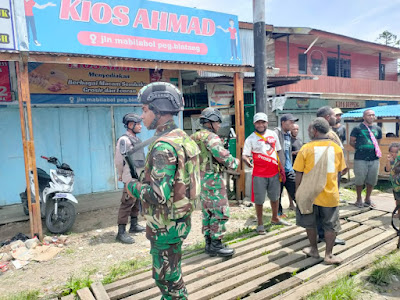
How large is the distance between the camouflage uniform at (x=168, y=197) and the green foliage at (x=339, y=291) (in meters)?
1.43

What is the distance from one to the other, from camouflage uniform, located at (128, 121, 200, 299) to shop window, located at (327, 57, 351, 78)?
637 inches

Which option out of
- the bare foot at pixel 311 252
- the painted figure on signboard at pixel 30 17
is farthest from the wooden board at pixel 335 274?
the painted figure on signboard at pixel 30 17

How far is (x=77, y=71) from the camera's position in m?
6.71

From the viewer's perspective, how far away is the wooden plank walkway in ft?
9.57

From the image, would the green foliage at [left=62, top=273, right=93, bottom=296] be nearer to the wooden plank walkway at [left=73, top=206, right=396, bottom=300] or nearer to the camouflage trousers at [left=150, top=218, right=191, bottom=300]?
the wooden plank walkway at [left=73, top=206, right=396, bottom=300]

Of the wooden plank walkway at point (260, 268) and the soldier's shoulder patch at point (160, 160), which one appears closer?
the soldier's shoulder patch at point (160, 160)

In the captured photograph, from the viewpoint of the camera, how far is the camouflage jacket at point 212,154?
3461 mm

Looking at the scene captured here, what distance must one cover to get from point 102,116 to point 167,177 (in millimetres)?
5802

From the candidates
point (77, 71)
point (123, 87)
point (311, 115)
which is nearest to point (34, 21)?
point (77, 71)

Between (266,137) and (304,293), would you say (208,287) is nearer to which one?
(304,293)

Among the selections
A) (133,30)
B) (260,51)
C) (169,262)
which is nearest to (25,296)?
(169,262)

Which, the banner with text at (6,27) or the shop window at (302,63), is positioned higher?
the shop window at (302,63)

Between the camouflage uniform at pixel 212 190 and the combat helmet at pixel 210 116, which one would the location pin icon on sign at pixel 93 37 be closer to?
the combat helmet at pixel 210 116

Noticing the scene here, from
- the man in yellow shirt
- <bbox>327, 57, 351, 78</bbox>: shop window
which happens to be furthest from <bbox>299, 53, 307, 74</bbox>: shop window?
the man in yellow shirt
